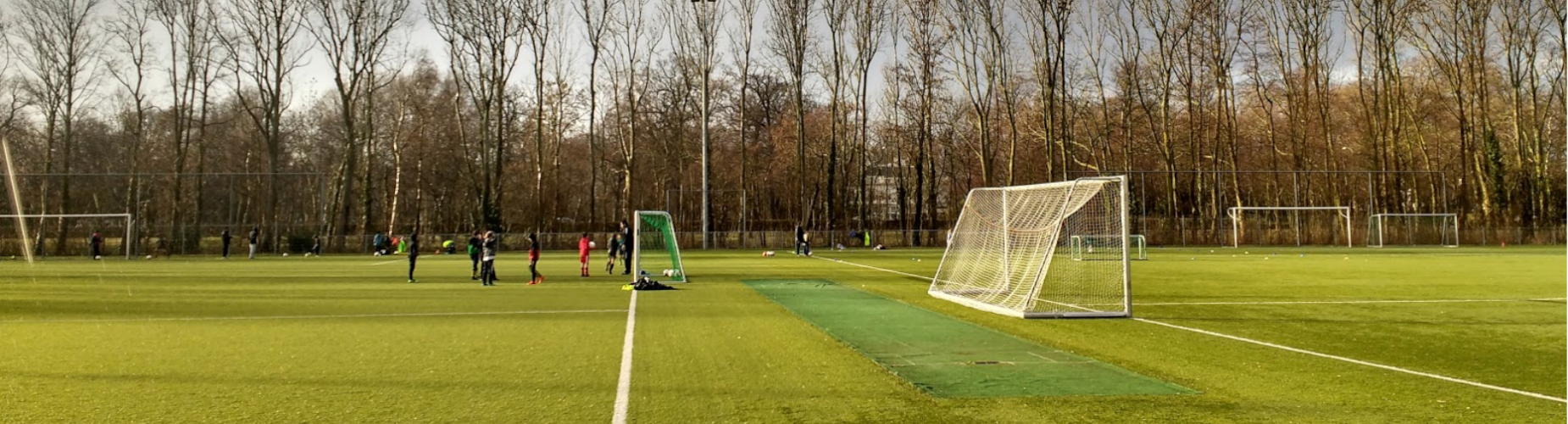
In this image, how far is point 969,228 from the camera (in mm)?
17922

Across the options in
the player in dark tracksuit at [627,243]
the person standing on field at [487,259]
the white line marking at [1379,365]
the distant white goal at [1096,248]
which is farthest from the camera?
the player in dark tracksuit at [627,243]

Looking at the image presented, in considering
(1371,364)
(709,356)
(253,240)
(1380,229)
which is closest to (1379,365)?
(1371,364)

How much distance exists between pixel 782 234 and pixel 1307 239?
29.8 meters

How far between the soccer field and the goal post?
2742 millimetres

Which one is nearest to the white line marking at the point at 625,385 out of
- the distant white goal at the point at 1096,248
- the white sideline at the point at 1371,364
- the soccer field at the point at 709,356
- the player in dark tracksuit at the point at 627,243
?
the soccer field at the point at 709,356

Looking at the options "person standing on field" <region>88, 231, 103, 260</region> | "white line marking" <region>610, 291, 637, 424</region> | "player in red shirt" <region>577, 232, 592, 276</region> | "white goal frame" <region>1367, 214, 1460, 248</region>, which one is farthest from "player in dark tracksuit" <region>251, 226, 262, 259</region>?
"white goal frame" <region>1367, 214, 1460, 248</region>

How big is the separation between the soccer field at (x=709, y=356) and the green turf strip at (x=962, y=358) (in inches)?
6.6

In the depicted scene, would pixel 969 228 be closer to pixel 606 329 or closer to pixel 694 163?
pixel 606 329

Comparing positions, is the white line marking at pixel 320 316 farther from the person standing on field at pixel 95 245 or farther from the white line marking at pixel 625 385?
the person standing on field at pixel 95 245

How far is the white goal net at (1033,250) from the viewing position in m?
12.4

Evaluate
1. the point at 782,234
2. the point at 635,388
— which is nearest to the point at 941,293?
the point at 635,388

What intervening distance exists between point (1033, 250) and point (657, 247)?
17.4m

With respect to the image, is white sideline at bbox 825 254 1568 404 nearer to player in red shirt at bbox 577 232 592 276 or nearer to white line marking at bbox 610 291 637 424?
white line marking at bbox 610 291 637 424

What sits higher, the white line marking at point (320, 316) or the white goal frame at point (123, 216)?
the white goal frame at point (123, 216)
